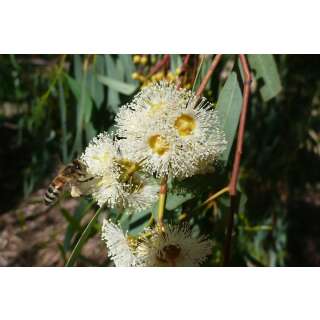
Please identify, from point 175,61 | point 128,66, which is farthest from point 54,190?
point 128,66

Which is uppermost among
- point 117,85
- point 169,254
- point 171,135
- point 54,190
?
point 117,85

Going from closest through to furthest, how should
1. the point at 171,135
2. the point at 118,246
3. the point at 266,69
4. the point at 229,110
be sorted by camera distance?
1. the point at 171,135
2. the point at 118,246
3. the point at 229,110
4. the point at 266,69

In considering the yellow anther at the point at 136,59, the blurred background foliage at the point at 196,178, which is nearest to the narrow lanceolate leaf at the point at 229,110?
the blurred background foliage at the point at 196,178

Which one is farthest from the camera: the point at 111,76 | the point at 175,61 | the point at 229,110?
the point at 111,76

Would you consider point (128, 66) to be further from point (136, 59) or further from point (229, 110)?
point (229, 110)

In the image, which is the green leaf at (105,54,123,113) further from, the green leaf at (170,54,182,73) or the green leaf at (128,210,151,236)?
the green leaf at (128,210,151,236)

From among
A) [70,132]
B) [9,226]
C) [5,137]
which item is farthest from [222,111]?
[5,137]

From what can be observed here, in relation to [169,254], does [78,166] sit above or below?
above
